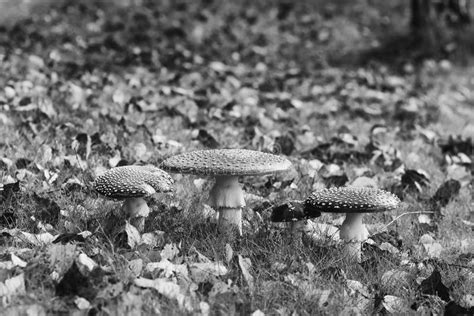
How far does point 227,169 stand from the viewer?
3.54 m

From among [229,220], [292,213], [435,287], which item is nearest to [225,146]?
[229,220]

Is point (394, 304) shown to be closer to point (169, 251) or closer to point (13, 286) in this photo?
point (169, 251)

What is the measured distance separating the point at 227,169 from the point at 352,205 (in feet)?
2.20

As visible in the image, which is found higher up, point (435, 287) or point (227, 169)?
point (227, 169)

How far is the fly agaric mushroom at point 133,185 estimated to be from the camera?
3.56 m

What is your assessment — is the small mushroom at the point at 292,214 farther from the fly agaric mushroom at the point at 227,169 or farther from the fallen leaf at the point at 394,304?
→ the fallen leaf at the point at 394,304

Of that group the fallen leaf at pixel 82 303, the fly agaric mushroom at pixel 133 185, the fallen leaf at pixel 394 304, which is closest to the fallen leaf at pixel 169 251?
the fly agaric mushroom at pixel 133 185

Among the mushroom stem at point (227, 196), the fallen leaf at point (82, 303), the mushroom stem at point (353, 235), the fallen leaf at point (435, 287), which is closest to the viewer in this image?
the fallen leaf at point (82, 303)

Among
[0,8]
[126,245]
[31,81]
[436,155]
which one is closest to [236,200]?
[126,245]

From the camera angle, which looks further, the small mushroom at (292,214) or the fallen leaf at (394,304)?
the small mushroom at (292,214)

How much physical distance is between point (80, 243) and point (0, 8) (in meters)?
9.23

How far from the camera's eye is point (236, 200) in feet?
12.7

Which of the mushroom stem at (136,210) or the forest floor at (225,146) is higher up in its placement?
the mushroom stem at (136,210)

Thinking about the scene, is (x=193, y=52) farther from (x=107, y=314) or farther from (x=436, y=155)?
(x=107, y=314)
